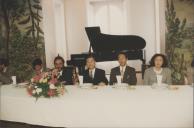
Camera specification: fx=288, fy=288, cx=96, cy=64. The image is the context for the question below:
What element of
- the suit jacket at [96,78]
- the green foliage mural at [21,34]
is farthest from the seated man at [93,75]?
the green foliage mural at [21,34]

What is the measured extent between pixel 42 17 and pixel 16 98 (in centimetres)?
458

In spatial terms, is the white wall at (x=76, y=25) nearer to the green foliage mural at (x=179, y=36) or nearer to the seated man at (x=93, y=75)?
the green foliage mural at (x=179, y=36)

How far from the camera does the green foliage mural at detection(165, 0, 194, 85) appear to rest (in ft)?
18.5

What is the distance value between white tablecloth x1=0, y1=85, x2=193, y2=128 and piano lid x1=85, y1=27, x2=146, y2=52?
14.6ft

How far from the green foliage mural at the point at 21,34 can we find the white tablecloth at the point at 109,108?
13.7ft

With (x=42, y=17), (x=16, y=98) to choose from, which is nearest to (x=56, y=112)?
(x=16, y=98)

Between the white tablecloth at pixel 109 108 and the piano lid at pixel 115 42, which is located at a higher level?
the piano lid at pixel 115 42

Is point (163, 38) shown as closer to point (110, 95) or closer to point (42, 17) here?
point (42, 17)

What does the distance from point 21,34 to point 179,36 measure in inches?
152

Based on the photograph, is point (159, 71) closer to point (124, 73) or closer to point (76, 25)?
point (124, 73)

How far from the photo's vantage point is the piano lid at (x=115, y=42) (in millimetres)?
7617

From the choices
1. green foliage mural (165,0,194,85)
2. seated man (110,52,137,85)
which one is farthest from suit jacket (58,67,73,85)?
green foliage mural (165,0,194,85)

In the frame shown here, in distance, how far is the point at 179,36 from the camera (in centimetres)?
578

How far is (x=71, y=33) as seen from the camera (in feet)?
32.9
